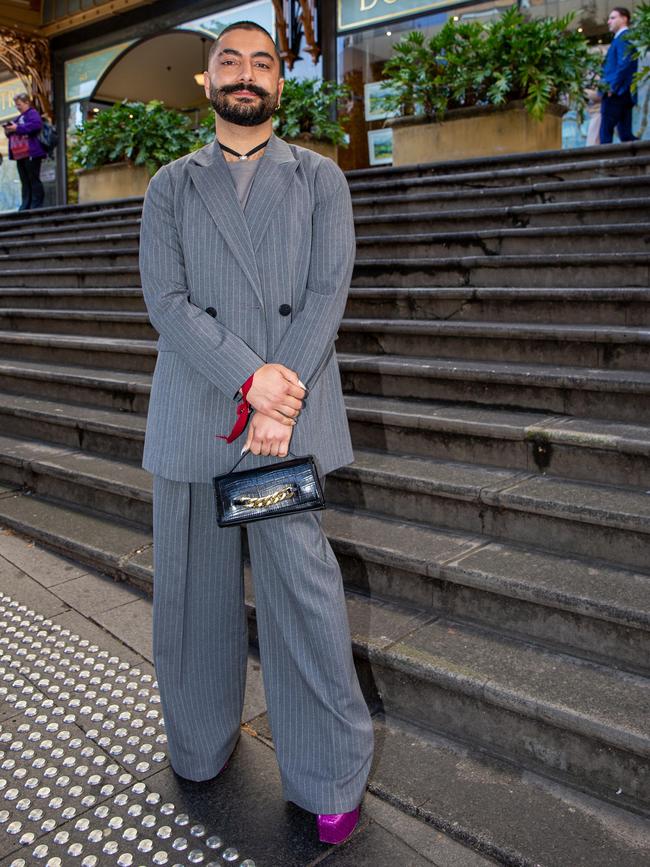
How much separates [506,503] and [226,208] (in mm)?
1663

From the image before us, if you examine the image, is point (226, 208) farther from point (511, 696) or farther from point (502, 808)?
point (502, 808)

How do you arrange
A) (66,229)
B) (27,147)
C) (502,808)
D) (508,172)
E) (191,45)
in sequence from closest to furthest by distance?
(502,808)
(508,172)
(66,229)
(27,147)
(191,45)

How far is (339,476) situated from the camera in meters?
3.72

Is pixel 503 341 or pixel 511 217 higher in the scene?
pixel 511 217

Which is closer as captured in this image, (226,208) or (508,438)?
(226,208)

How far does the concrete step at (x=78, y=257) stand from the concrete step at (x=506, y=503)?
13.8 ft

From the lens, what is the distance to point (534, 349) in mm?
4211

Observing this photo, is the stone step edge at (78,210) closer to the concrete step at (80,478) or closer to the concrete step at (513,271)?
the concrete step at (513,271)

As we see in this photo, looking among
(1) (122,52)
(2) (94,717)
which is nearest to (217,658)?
(2) (94,717)

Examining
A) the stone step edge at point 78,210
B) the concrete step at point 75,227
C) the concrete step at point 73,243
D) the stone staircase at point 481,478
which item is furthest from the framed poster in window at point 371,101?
the stone staircase at point 481,478

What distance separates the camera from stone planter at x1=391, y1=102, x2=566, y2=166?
783 cm

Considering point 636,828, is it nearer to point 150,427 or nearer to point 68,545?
point 150,427

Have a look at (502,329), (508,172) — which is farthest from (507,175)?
(502,329)

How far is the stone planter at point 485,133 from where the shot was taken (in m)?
7.83
